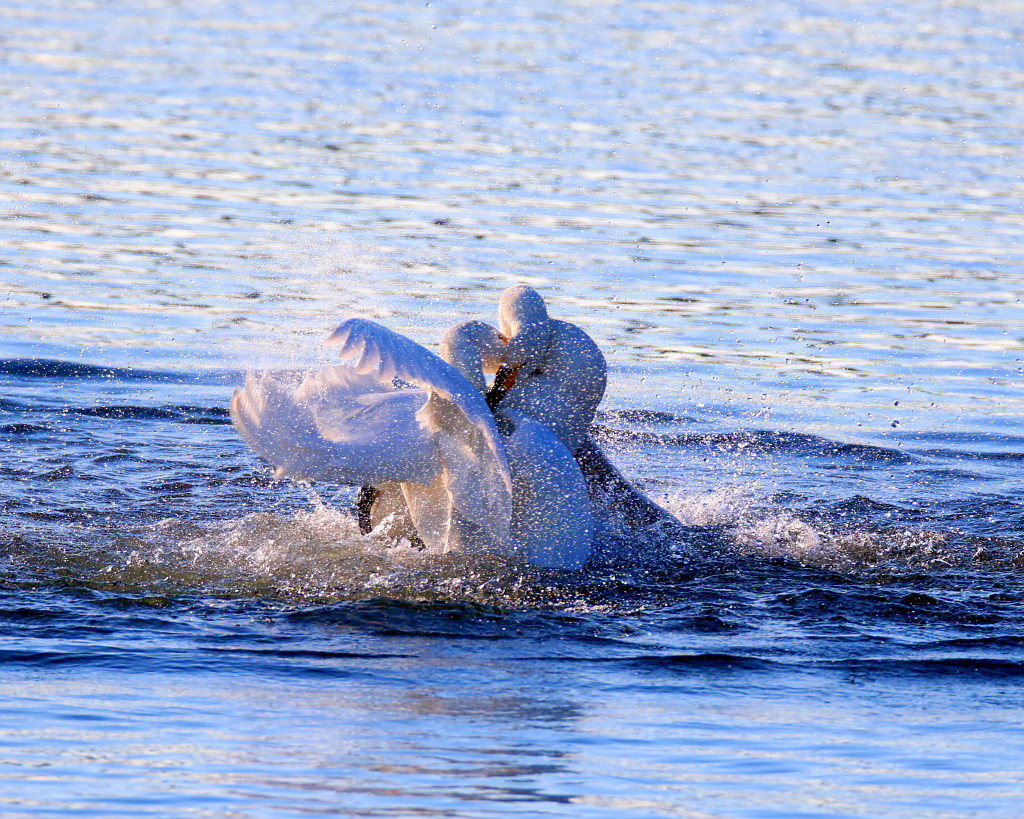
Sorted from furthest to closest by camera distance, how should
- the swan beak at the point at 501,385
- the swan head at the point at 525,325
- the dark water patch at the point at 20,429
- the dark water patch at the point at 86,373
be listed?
the dark water patch at the point at 86,373
the dark water patch at the point at 20,429
the swan beak at the point at 501,385
the swan head at the point at 525,325

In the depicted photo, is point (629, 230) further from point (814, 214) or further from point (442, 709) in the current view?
point (442, 709)

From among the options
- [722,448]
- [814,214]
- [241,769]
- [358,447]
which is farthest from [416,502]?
[814,214]

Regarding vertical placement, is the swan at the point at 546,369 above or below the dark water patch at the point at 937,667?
above

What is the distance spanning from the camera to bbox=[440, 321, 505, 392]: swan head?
8.52 m

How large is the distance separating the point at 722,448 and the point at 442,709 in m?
5.25

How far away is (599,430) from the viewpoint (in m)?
11.4

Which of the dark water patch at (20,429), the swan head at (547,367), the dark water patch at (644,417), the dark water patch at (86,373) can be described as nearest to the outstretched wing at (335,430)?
the swan head at (547,367)

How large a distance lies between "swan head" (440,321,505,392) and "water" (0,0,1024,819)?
102 centimetres

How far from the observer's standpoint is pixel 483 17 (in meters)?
31.4

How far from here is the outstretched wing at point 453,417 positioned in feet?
25.1

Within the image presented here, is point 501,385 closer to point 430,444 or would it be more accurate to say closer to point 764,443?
point 430,444

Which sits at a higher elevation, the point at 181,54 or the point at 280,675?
the point at 181,54

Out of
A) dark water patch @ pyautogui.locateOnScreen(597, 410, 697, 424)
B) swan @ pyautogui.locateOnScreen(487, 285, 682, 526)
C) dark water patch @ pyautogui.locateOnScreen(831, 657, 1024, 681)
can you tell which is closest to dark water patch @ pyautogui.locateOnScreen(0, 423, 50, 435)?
swan @ pyautogui.locateOnScreen(487, 285, 682, 526)

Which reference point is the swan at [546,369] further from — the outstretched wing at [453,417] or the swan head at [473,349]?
the outstretched wing at [453,417]
